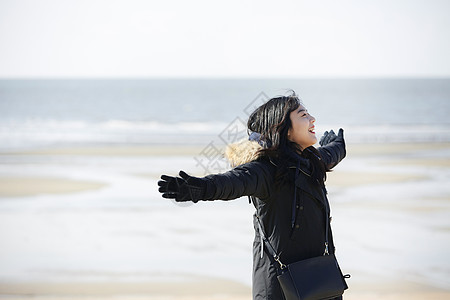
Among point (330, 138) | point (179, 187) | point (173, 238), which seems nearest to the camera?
point (179, 187)

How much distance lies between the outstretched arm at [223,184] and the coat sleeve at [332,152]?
0.68 meters

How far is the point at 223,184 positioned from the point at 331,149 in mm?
1085

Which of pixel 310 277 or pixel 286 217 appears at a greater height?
pixel 286 217

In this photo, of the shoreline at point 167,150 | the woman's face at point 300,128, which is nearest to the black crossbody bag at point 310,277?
the woman's face at point 300,128

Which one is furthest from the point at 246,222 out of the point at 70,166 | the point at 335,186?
the point at 70,166

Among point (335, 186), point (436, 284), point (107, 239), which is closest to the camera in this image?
point (436, 284)

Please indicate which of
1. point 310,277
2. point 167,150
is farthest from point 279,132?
point 167,150

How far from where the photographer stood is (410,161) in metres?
14.6

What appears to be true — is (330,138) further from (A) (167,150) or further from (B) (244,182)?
(A) (167,150)

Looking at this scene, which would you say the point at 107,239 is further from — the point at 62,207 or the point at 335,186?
the point at 335,186

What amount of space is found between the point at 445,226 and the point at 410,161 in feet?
23.3

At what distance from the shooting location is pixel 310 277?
8.35 feet

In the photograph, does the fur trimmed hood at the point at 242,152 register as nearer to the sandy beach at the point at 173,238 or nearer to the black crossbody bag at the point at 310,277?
the black crossbody bag at the point at 310,277

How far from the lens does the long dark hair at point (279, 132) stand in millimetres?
2584
